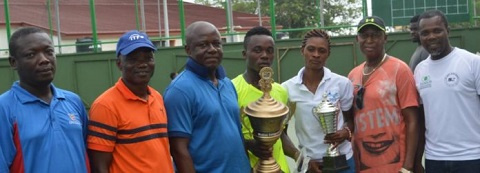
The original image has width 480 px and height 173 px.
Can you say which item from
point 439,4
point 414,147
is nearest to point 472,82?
point 414,147

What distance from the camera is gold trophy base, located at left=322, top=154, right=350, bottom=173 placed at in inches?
165

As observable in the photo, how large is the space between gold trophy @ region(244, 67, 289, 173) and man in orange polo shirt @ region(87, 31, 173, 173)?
A: 2.18 ft

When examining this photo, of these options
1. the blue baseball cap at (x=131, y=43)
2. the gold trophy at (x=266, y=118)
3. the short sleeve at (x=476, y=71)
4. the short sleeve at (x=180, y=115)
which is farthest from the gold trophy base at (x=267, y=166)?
the short sleeve at (x=476, y=71)

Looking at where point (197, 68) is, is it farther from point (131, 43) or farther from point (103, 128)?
point (103, 128)

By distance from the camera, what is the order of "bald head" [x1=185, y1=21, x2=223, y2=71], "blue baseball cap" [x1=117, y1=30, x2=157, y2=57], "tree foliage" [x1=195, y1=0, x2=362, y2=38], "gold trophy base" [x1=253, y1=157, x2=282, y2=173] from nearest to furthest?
"blue baseball cap" [x1=117, y1=30, x2=157, y2=57] → "bald head" [x1=185, y1=21, x2=223, y2=71] → "gold trophy base" [x1=253, y1=157, x2=282, y2=173] → "tree foliage" [x1=195, y1=0, x2=362, y2=38]

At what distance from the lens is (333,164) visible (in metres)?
4.20

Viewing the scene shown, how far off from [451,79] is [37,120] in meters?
2.63

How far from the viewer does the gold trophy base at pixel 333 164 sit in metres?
4.20

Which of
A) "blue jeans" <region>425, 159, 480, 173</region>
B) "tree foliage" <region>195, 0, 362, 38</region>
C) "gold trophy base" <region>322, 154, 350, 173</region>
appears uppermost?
"tree foliage" <region>195, 0, 362, 38</region>

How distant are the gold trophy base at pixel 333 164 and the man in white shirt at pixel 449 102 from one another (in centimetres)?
64

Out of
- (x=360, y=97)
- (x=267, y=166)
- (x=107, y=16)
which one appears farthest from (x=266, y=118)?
(x=107, y=16)

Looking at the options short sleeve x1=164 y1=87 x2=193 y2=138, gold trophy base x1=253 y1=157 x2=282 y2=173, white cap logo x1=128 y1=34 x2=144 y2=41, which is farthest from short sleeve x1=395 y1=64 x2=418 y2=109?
white cap logo x1=128 y1=34 x2=144 y2=41

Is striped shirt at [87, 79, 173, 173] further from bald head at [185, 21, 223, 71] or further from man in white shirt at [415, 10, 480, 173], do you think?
man in white shirt at [415, 10, 480, 173]

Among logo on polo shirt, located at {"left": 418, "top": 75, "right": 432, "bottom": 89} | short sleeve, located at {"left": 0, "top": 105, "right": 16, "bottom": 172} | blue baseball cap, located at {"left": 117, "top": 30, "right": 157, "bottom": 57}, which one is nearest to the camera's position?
short sleeve, located at {"left": 0, "top": 105, "right": 16, "bottom": 172}
